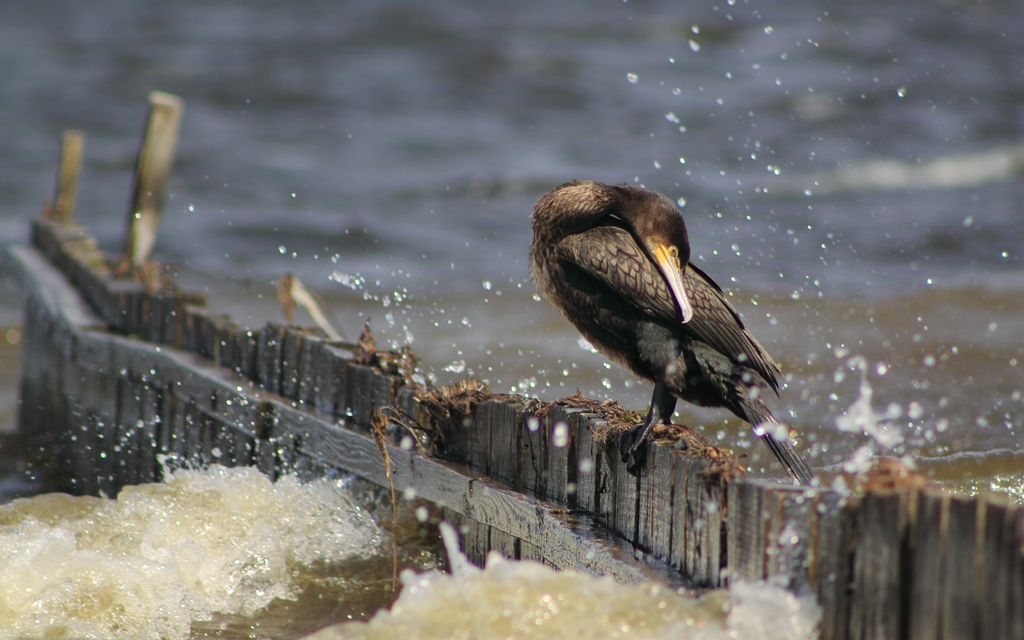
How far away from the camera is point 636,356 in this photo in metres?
4.16

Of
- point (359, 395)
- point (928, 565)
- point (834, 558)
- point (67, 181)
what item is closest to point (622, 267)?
point (359, 395)

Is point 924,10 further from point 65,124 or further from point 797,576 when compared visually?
point 797,576

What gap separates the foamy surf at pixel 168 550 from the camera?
3.91 meters

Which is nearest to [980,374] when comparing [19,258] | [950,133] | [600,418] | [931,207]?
[600,418]

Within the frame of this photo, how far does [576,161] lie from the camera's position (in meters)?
17.8

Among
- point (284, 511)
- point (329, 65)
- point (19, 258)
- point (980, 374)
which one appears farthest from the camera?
point (329, 65)

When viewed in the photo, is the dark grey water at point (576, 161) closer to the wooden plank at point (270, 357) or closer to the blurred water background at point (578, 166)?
the blurred water background at point (578, 166)

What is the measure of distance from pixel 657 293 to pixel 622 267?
150 mm

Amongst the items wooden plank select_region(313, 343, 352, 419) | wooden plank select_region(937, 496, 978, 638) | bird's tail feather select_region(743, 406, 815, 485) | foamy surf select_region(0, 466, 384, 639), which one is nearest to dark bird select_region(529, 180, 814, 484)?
bird's tail feather select_region(743, 406, 815, 485)

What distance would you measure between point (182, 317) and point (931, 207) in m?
11.5

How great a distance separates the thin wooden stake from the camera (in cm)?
952

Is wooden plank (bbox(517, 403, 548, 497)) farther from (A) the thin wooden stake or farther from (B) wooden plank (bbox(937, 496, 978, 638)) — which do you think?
(A) the thin wooden stake

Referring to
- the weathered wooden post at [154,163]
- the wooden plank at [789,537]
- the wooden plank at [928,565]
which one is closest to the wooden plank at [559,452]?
the wooden plank at [789,537]

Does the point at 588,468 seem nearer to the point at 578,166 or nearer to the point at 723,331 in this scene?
the point at 723,331
